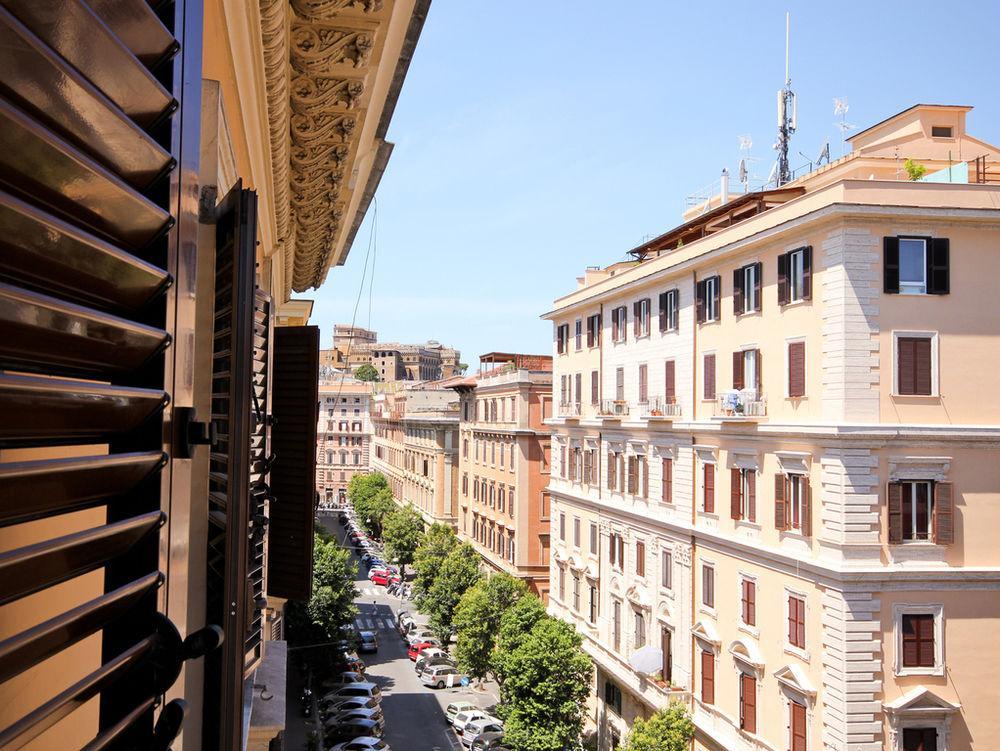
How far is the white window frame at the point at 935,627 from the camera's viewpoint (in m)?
17.2

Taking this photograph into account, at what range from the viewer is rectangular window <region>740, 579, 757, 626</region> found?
2017 centimetres

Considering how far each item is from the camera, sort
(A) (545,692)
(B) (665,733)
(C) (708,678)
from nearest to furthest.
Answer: (B) (665,733) < (C) (708,678) < (A) (545,692)

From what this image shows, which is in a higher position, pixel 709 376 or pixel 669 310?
pixel 669 310

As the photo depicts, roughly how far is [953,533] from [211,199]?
18151mm

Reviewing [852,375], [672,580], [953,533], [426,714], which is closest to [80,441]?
[852,375]

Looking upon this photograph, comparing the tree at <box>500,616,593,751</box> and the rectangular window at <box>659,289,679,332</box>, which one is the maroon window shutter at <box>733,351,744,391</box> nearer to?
the rectangular window at <box>659,289,679,332</box>

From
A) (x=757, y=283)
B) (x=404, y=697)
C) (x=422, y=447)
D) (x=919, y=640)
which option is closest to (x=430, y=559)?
(x=404, y=697)

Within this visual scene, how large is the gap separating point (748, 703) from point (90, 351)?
2139 cm

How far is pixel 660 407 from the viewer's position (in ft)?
81.9

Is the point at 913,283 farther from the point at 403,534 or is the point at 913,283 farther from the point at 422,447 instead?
the point at 422,447

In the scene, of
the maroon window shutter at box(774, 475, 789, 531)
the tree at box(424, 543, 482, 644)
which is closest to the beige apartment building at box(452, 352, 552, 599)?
the tree at box(424, 543, 482, 644)

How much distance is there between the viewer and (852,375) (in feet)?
56.1

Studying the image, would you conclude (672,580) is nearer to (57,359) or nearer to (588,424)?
(588,424)

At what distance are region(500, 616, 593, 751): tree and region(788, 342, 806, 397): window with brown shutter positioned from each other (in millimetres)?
11642
